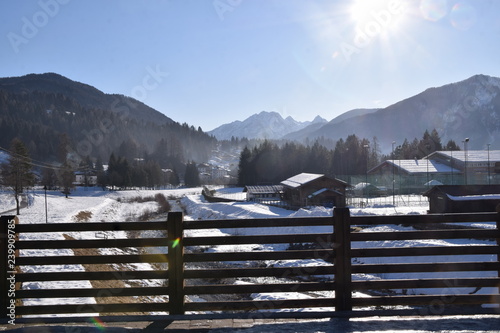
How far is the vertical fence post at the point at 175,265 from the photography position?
5.53 metres

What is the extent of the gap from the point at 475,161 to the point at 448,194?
33.3 m

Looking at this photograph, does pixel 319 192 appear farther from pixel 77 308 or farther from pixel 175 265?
pixel 77 308

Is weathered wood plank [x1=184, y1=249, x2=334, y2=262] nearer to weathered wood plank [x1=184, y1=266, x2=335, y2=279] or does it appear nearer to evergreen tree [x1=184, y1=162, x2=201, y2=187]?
weathered wood plank [x1=184, y1=266, x2=335, y2=279]

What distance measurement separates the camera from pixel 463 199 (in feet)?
99.9

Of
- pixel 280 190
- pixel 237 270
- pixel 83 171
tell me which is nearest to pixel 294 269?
pixel 237 270

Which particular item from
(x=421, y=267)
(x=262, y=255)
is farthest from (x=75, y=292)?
(x=421, y=267)

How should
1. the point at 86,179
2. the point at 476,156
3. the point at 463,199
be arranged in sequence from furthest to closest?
the point at 86,179 < the point at 476,156 < the point at 463,199

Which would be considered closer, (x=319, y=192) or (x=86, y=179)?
(x=319, y=192)

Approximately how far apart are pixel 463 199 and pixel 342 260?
29.8 m

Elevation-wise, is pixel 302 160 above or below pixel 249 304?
above

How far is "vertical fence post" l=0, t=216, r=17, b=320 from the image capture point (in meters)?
5.40

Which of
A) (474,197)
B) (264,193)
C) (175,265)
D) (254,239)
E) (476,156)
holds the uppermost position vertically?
(476,156)

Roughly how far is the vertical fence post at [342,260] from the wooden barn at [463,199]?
28585 mm

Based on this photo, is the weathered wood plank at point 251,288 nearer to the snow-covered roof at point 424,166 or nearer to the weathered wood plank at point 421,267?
Result: the weathered wood plank at point 421,267
